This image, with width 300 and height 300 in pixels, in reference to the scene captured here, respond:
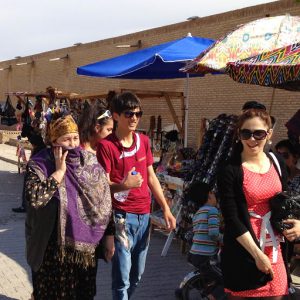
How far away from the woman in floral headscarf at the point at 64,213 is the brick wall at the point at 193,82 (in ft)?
36.2

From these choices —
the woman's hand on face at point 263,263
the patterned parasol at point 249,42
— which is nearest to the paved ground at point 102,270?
the woman's hand on face at point 263,263

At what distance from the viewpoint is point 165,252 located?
5.98 meters

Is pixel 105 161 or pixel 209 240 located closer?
pixel 105 161

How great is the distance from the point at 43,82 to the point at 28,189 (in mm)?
27533

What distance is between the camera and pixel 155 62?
6.81 metres

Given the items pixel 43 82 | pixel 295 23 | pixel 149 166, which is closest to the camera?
pixel 149 166

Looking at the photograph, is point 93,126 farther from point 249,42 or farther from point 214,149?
point 249,42

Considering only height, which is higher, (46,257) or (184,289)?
(46,257)

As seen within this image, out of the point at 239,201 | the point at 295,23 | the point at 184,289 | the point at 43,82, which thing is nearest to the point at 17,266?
the point at 184,289

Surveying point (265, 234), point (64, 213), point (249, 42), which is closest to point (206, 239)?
point (265, 234)

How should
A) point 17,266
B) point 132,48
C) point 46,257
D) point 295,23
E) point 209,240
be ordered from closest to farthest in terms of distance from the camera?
point 46,257 < point 209,240 < point 17,266 < point 295,23 < point 132,48

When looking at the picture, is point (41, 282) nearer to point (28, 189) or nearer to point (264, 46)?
point (28, 189)

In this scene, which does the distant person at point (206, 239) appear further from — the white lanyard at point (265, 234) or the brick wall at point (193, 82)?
the brick wall at point (193, 82)

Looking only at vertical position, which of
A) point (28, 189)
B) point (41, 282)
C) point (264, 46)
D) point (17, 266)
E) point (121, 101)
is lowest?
point (17, 266)
